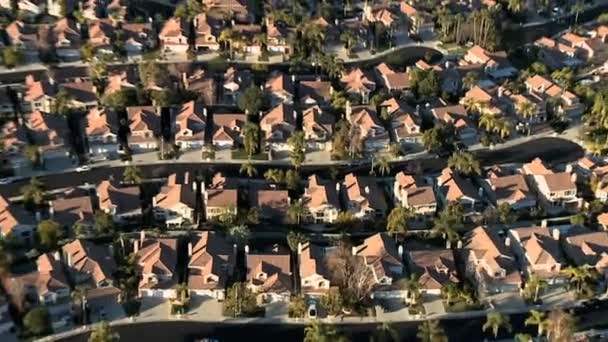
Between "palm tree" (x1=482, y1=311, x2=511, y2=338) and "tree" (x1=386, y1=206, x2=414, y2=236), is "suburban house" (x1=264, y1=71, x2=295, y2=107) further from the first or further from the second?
"palm tree" (x1=482, y1=311, x2=511, y2=338)

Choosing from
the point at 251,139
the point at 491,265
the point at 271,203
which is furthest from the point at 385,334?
the point at 251,139

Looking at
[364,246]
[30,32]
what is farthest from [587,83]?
[30,32]

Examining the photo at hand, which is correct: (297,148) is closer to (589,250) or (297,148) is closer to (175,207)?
(175,207)

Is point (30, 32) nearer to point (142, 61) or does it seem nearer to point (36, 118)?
point (142, 61)

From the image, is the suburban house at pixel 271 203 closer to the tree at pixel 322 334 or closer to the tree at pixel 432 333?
the tree at pixel 322 334

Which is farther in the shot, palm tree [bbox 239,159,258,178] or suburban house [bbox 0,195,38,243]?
palm tree [bbox 239,159,258,178]

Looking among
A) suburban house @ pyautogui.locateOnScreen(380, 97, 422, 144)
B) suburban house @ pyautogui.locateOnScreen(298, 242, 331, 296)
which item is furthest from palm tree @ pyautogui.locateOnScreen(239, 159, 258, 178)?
suburban house @ pyautogui.locateOnScreen(380, 97, 422, 144)
